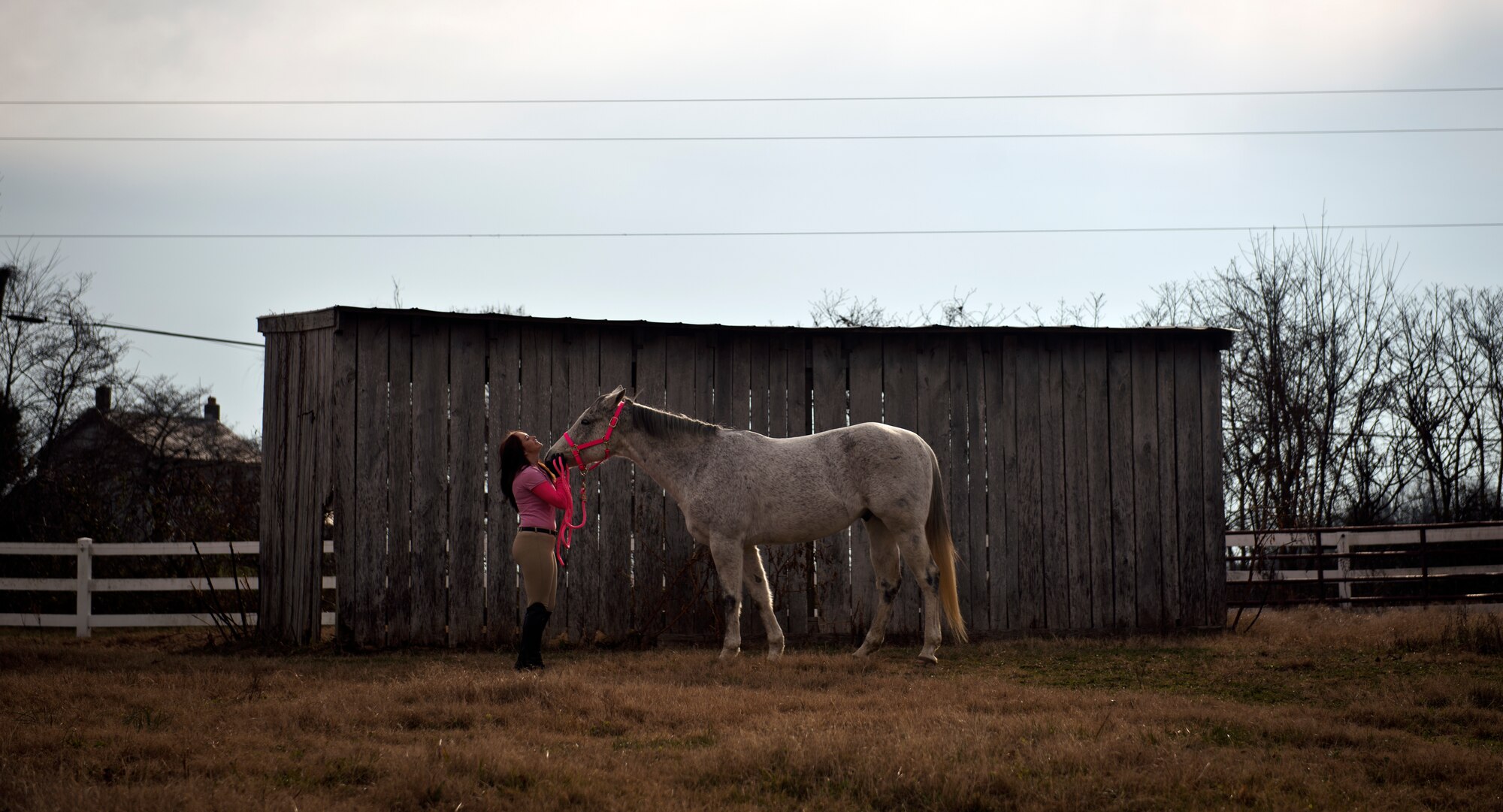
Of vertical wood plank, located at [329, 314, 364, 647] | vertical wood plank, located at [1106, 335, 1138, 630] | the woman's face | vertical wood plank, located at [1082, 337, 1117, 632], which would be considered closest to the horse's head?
the woman's face

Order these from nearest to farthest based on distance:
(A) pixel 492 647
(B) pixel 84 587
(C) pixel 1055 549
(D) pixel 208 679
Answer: (D) pixel 208 679, (A) pixel 492 647, (C) pixel 1055 549, (B) pixel 84 587

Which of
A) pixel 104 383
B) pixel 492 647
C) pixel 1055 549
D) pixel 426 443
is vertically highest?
pixel 104 383

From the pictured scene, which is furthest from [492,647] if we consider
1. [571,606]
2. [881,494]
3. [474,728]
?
[474,728]

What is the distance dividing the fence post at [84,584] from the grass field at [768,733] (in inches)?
200

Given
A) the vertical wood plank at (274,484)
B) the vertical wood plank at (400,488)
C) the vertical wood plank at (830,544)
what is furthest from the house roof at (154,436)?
the vertical wood plank at (830,544)

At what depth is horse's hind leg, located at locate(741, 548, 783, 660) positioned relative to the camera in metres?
8.65

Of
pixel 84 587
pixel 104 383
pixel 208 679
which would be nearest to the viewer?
pixel 208 679

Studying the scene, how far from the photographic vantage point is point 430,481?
1013 cm

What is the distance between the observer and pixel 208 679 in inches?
291

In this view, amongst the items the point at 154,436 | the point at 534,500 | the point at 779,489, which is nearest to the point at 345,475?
the point at 534,500

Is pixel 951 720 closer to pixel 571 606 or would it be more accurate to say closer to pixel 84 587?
pixel 571 606

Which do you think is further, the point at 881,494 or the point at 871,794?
the point at 881,494

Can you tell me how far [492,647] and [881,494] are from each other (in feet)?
13.2

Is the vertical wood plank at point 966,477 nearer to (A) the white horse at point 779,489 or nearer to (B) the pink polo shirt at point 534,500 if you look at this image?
(A) the white horse at point 779,489
